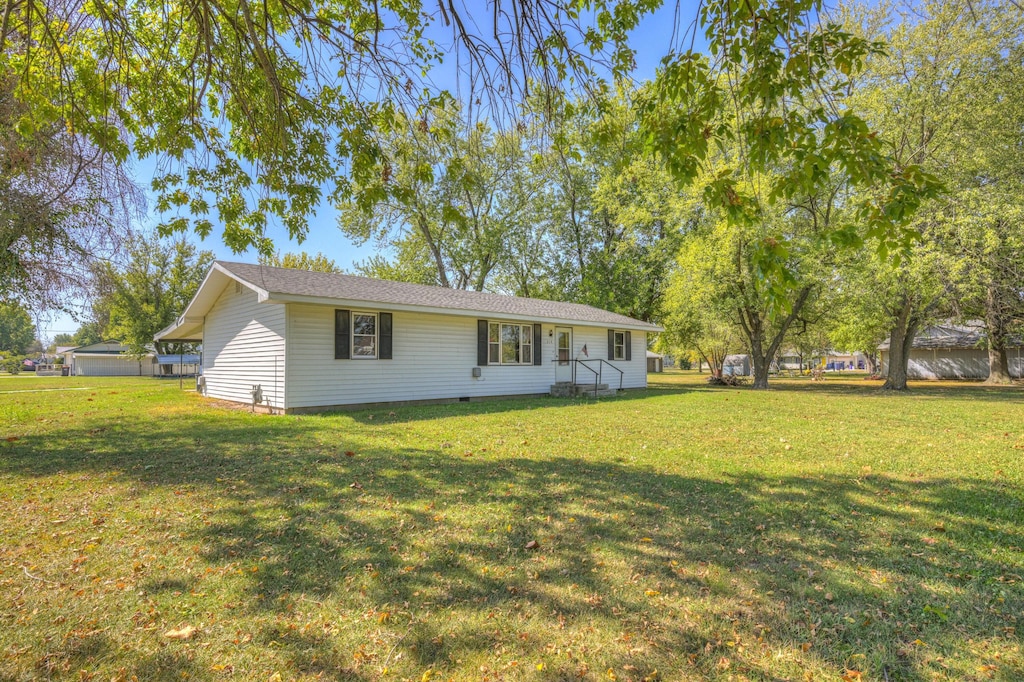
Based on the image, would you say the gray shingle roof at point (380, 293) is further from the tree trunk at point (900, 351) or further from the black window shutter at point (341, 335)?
the tree trunk at point (900, 351)

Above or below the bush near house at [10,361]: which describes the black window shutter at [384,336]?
above

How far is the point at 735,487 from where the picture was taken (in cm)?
503

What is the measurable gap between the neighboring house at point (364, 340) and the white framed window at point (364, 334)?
25mm

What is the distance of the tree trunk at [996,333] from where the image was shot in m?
15.0

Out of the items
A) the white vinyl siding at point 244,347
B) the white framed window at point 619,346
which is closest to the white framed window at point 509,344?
the white framed window at point 619,346

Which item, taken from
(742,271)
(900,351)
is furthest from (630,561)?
(900,351)

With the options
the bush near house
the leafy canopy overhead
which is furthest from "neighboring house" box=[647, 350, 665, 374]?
the leafy canopy overhead

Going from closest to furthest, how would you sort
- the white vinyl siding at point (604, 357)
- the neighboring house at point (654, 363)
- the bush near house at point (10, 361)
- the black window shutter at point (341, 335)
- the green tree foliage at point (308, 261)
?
the bush near house at point (10, 361) < the black window shutter at point (341, 335) < the white vinyl siding at point (604, 357) < the green tree foliage at point (308, 261) < the neighboring house at point (654, 363)

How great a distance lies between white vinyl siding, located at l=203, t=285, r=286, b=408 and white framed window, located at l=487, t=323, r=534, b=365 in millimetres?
4979

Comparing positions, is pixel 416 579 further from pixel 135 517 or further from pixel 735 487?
pixel 735 487

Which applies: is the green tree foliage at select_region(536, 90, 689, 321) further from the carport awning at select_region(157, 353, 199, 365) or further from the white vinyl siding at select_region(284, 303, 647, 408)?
the carport awning at select_region(157, 353, 199, 365)

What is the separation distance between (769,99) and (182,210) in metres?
5.40

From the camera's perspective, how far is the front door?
664 inches

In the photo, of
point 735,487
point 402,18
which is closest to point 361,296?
point 402,18
